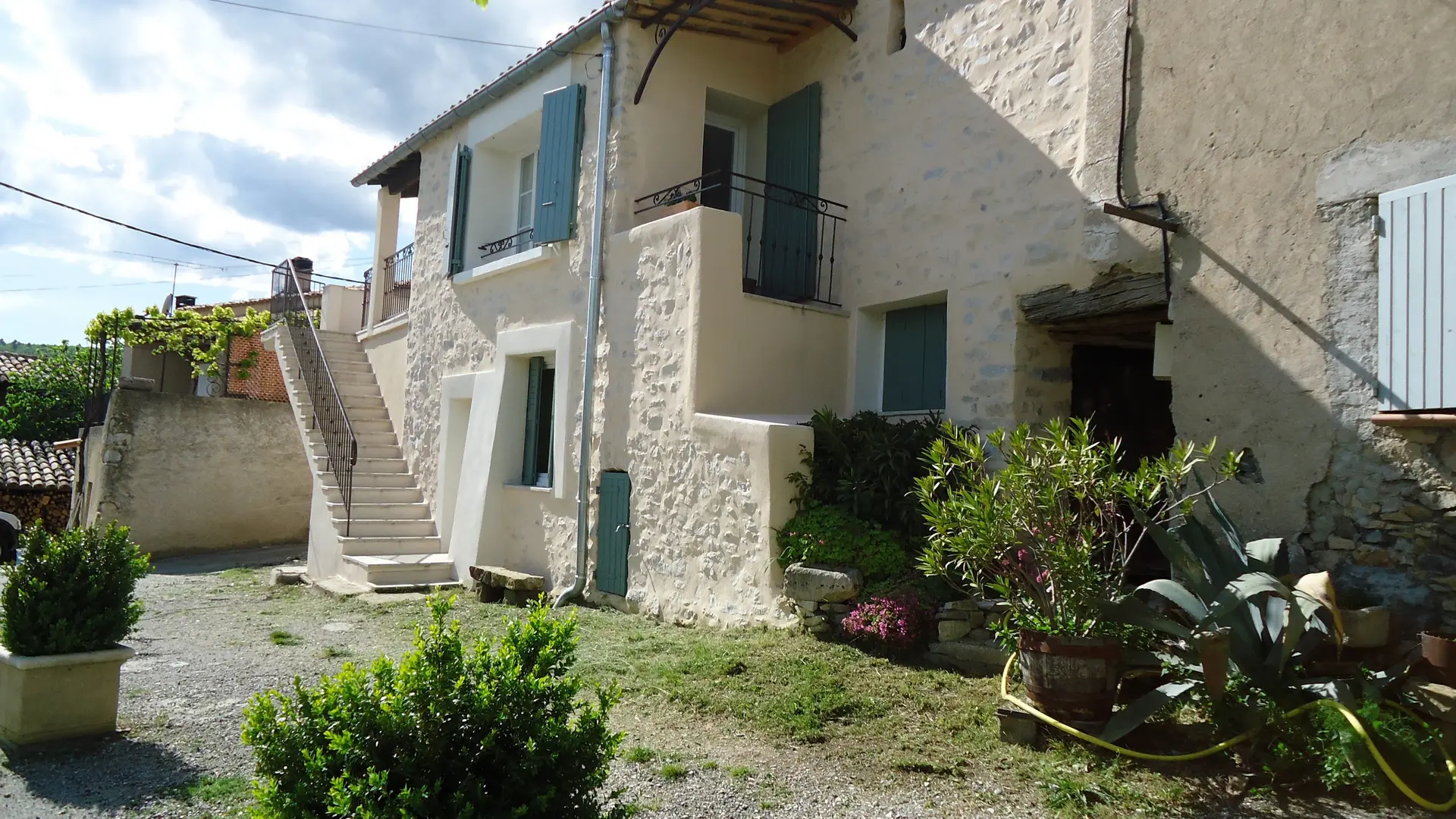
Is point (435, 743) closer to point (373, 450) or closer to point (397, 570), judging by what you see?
point (397, 570)

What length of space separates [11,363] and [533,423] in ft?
70.0

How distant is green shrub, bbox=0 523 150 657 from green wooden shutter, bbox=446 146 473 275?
6827mm

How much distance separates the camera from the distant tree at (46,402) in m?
22.7

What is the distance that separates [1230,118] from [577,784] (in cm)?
518

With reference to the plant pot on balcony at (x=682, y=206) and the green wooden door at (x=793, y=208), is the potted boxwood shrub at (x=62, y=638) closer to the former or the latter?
the plant pot on balcony at (x=682, y=206)

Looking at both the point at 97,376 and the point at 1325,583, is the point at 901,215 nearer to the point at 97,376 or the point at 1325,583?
the point at 1325,583

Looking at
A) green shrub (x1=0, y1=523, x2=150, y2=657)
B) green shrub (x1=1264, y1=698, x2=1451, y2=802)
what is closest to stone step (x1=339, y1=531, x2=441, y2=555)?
green shrub (x1=0, y1=523, x2=150, y2=657)

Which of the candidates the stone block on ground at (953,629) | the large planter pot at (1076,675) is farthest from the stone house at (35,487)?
the large planter pot at (1076,675)

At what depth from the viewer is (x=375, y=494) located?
456 inches

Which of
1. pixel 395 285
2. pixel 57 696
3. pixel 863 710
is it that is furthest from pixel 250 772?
pixel 395 285

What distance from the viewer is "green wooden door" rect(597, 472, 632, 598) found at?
842cm

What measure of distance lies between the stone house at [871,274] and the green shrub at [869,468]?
19 centimetres

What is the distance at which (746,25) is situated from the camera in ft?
29.2

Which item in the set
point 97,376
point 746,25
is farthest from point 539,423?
point 97,376
